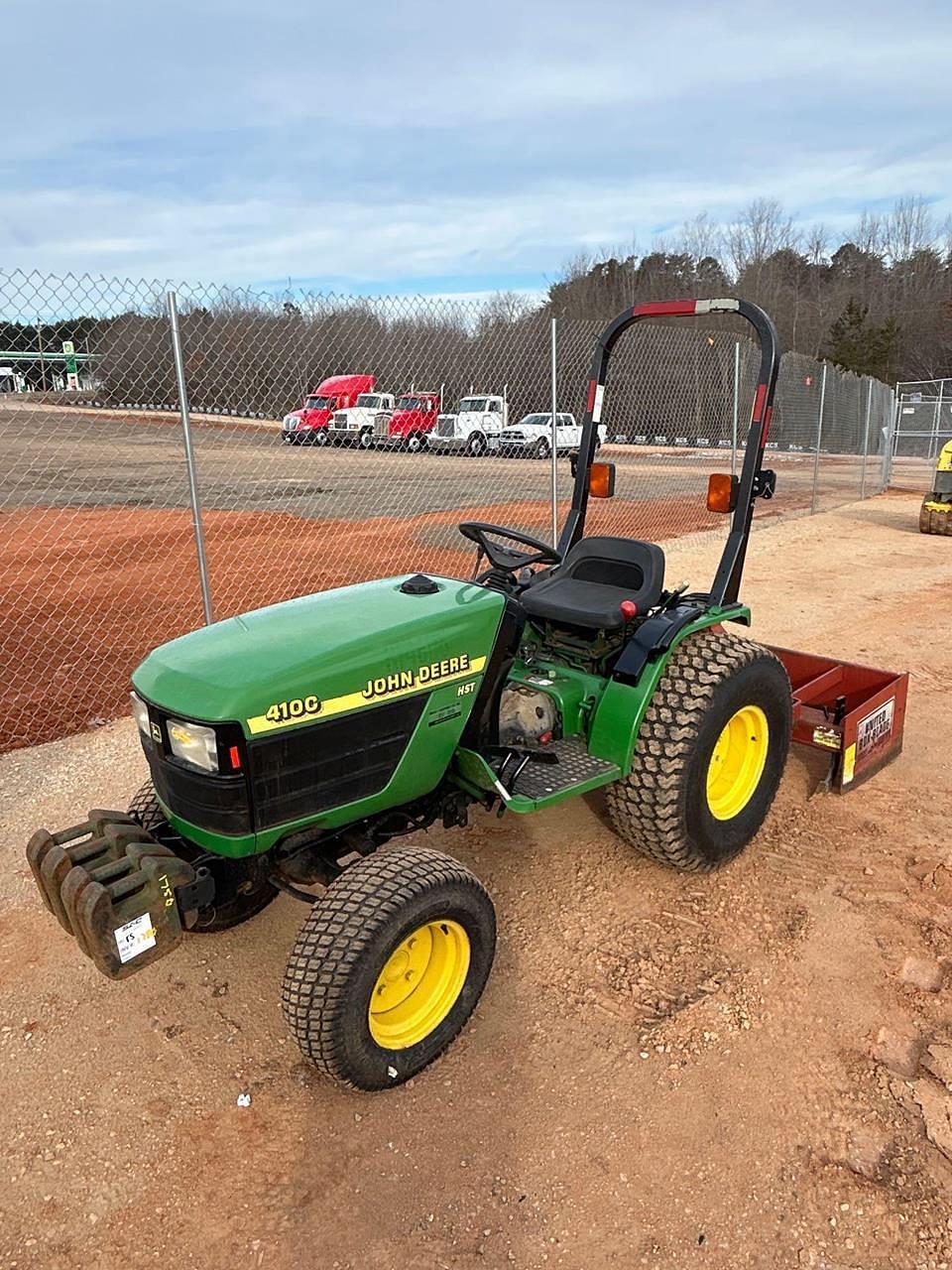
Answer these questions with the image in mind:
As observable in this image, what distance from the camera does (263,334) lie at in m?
6.18

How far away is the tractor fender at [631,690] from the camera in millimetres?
2900

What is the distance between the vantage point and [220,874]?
2.45 meters

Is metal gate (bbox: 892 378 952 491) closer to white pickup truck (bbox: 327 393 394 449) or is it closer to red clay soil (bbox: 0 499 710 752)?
red clay soil (bbox: 0 499 710 752)

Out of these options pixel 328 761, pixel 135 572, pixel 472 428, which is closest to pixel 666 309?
pixel 328 761

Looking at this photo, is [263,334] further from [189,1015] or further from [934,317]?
[934,317]

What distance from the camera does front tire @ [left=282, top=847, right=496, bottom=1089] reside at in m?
2.13

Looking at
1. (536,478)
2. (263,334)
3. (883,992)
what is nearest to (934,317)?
(536,478)

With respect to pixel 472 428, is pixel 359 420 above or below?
above

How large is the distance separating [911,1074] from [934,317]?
49431 mm

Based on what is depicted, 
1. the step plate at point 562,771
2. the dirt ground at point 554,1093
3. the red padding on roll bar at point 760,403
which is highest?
the red padding on roll bar at point 760,403

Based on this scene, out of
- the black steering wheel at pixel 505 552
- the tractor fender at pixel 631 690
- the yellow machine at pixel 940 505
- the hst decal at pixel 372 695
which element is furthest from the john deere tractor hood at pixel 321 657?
the yellow machine at pixel 940 505

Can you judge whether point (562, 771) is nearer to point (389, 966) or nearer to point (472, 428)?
point (389, 966)

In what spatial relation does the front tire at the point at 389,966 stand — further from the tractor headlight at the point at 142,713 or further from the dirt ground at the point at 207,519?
the dirt ground at the point at 207,519

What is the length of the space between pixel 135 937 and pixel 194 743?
0.48 meters
